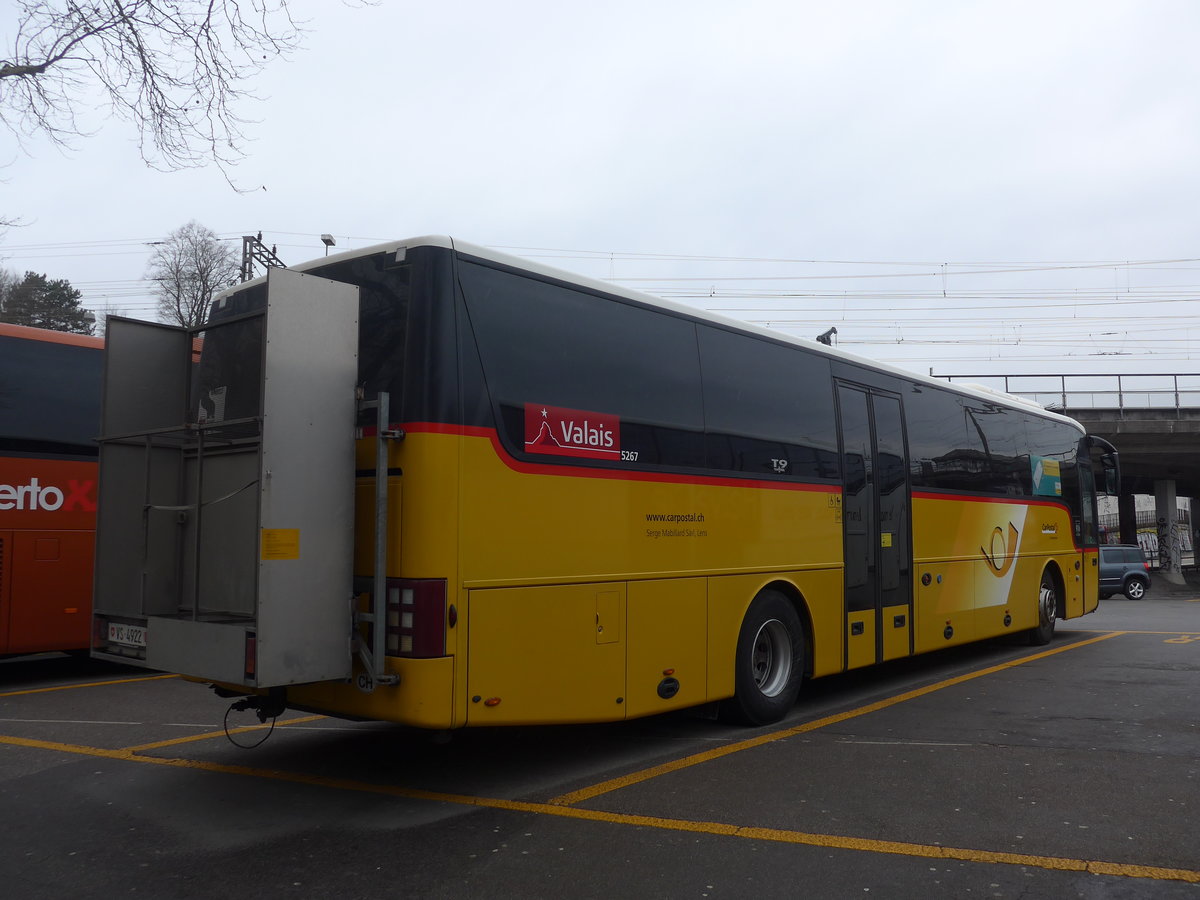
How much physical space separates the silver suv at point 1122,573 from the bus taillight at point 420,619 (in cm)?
2753

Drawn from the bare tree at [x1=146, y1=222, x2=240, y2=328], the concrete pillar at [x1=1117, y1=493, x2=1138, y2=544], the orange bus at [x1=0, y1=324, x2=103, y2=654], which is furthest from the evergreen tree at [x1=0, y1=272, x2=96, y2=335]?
the concrete pillar at [x1=1117, y1=493, x2=1138, y2=544]

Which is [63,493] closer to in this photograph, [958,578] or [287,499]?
[287,499]

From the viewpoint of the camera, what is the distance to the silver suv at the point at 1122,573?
1122 inches

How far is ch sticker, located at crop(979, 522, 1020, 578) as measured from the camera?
11.9m

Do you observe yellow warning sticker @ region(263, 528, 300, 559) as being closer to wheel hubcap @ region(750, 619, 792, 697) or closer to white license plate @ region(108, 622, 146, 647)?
white license plate @ region(108, 622, 146, 647)

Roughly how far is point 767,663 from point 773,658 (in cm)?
7

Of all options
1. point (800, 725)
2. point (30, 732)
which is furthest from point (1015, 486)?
point (30, 732)

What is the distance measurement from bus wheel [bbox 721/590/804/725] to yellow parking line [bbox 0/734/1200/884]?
237 centimetres

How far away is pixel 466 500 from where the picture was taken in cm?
559

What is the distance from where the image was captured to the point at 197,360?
7402mm

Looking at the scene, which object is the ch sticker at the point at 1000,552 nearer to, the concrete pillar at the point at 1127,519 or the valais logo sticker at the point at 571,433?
the valais logo sticker at the point at 571,433

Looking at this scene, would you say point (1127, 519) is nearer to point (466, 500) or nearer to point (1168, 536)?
point (1168, 536)

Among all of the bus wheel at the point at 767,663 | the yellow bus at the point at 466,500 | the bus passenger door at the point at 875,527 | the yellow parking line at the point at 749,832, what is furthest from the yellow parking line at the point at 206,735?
the bus passenger door at the point at 875,527

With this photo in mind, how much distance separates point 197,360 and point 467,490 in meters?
3.00
